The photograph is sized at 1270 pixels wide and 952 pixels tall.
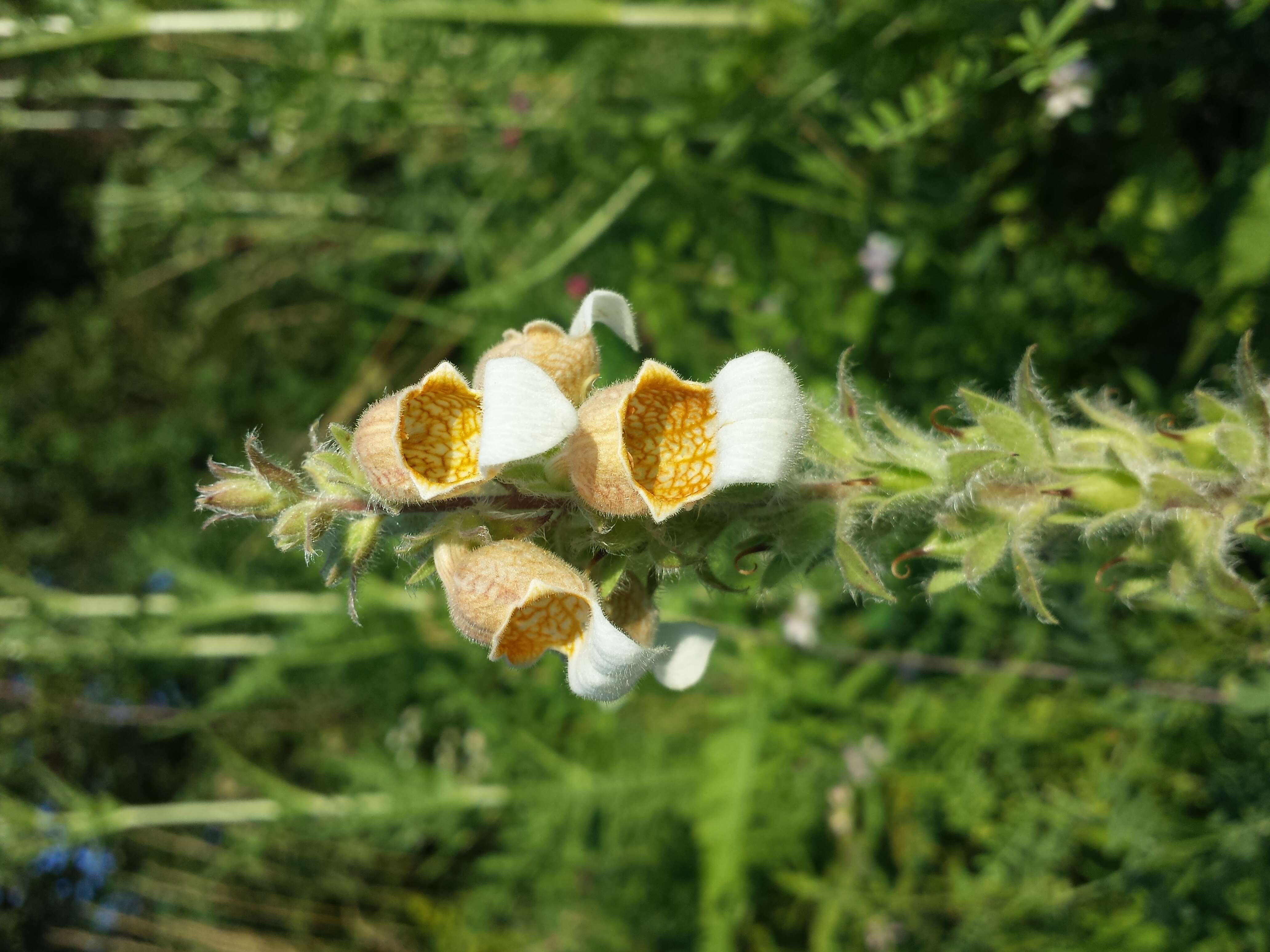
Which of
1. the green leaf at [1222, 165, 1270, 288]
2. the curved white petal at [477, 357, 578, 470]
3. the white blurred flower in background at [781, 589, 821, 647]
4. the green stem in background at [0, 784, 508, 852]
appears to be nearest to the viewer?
the curved white petal at [477, 357, 578, 470]

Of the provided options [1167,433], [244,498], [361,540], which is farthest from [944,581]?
[244,498]

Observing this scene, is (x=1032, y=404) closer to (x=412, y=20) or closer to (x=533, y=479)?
(x=533, y=479)

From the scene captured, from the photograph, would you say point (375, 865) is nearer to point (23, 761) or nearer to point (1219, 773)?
point (23, 761)

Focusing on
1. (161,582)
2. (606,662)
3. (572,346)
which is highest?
(572,346)

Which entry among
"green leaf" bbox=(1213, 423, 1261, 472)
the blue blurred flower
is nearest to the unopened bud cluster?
"green leaf" bbox=(1213, 423, 1261, 472)

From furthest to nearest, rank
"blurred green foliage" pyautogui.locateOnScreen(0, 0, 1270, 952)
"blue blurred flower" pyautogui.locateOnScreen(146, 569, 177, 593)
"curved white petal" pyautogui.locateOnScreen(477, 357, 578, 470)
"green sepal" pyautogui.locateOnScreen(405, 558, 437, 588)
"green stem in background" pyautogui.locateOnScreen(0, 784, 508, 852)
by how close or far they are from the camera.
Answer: "blue blurred flower" pyautogui.locateOnScreen(146, 569, 177, 593) < "green stem in background" pyautogui.locateOnScreen(0, 784, 508, 852) < "blurred green foliage" pyautogui.locateOnScreen(0, 0, 1270, 952) < "green sepal" pyautogui.locateOnScreen(405, 558, 437, 588) < "curved white petal" pyautogui.locateOnScreen(477, 357, 578, 470)

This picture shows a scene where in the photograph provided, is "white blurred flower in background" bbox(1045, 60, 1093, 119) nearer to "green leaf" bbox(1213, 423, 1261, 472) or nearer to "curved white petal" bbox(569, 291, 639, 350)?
"green leaf" bbox(1213, 423, 1261, 472)

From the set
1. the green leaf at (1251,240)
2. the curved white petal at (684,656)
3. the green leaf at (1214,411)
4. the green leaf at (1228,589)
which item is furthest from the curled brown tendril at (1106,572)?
the green leaf at (1251,240)
